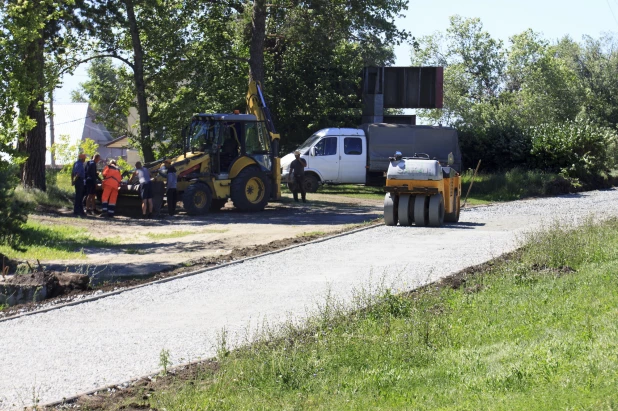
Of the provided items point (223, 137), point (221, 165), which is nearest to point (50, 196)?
point (221, 165)

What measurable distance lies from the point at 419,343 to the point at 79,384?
11.1 ft

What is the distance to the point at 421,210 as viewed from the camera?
22.5 metres

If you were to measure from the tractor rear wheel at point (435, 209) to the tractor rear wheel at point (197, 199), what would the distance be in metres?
7.76

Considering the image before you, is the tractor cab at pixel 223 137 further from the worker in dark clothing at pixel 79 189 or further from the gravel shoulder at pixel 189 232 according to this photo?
the worker in dark clothing at pixel 79 189

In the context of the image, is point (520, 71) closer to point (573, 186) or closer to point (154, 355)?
point (573, 186)

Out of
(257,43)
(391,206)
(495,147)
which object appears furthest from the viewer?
(495,147)

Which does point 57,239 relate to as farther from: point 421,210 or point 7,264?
point 421,210

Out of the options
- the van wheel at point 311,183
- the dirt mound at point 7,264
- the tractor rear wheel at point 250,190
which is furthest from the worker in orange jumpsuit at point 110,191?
the van wheel at point 311,183

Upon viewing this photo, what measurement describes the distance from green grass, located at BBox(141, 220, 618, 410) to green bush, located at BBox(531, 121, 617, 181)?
27372 mm

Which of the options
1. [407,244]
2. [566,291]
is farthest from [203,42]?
[566,291]

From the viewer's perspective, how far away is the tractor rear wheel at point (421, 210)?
22547 millimetres

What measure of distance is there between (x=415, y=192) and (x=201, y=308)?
10644 millimetres

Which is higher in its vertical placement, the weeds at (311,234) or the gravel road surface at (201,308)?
the weeds at (311,234)

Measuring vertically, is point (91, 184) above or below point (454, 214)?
above
